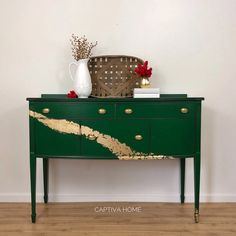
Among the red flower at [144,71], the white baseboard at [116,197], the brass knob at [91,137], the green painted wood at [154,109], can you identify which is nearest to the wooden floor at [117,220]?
the white baseboard at [116,197]

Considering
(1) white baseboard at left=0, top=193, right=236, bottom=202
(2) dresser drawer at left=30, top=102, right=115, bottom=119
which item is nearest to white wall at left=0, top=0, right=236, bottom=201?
(1) white baseboard at left=0, top=193, right=236, bottom=202

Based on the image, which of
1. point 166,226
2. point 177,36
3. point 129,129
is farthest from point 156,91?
point 166,226

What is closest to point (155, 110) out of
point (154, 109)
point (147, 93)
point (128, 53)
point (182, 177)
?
point (154, 109)

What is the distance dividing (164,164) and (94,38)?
120 cm

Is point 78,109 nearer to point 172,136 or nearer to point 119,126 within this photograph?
point 119,126

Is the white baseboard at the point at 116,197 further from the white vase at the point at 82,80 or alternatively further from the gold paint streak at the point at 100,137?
the white vase at the point at 82,80

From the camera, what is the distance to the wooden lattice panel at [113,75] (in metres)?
2.60

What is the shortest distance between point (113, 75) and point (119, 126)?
0.52 metres

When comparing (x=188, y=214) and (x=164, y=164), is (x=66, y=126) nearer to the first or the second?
(x=164, y=164)

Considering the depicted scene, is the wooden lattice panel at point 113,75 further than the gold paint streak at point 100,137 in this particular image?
Yes

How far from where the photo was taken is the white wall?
2.67 metres

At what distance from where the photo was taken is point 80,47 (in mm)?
2547

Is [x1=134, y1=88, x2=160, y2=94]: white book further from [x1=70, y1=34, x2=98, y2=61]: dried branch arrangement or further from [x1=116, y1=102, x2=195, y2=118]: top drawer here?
[x1=70, y1=34, x2=98, y2=61]: dried branch arrangement

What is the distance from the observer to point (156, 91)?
2.38 metres
